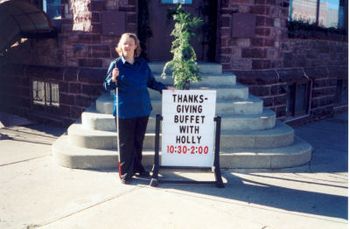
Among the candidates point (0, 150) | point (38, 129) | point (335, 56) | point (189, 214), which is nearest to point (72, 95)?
point (38, 129)

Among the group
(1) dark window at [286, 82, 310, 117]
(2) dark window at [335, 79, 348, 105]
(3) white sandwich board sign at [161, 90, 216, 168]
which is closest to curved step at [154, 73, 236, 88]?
(3) white sandwich board sign at [161, 90, 216, 168]

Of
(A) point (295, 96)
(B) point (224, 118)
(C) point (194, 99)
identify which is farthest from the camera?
(A) point (295, 96)

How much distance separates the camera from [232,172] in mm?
5512

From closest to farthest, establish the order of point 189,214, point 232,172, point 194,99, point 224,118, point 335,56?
point 189,214
point 194,99
point 232,172
point 224,118
point 335,56

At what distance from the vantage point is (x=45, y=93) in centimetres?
870

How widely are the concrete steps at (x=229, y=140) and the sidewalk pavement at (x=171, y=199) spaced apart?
15 centimetres

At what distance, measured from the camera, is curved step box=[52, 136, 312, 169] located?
547cm

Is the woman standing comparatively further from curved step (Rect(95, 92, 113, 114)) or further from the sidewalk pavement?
curved step (Rect(95, 92, 113, 114))

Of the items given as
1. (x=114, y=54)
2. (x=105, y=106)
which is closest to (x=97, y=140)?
(x=105, y=106)

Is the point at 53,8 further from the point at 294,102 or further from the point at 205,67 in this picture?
the point at 294,102

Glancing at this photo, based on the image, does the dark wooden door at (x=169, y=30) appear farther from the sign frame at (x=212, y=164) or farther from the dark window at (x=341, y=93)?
the dark window at (x=341, y=93)

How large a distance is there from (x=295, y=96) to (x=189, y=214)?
18.7 feet

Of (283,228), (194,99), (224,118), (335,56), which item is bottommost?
(283,228)

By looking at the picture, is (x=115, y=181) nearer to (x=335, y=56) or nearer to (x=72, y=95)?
(x=72, y=95)
